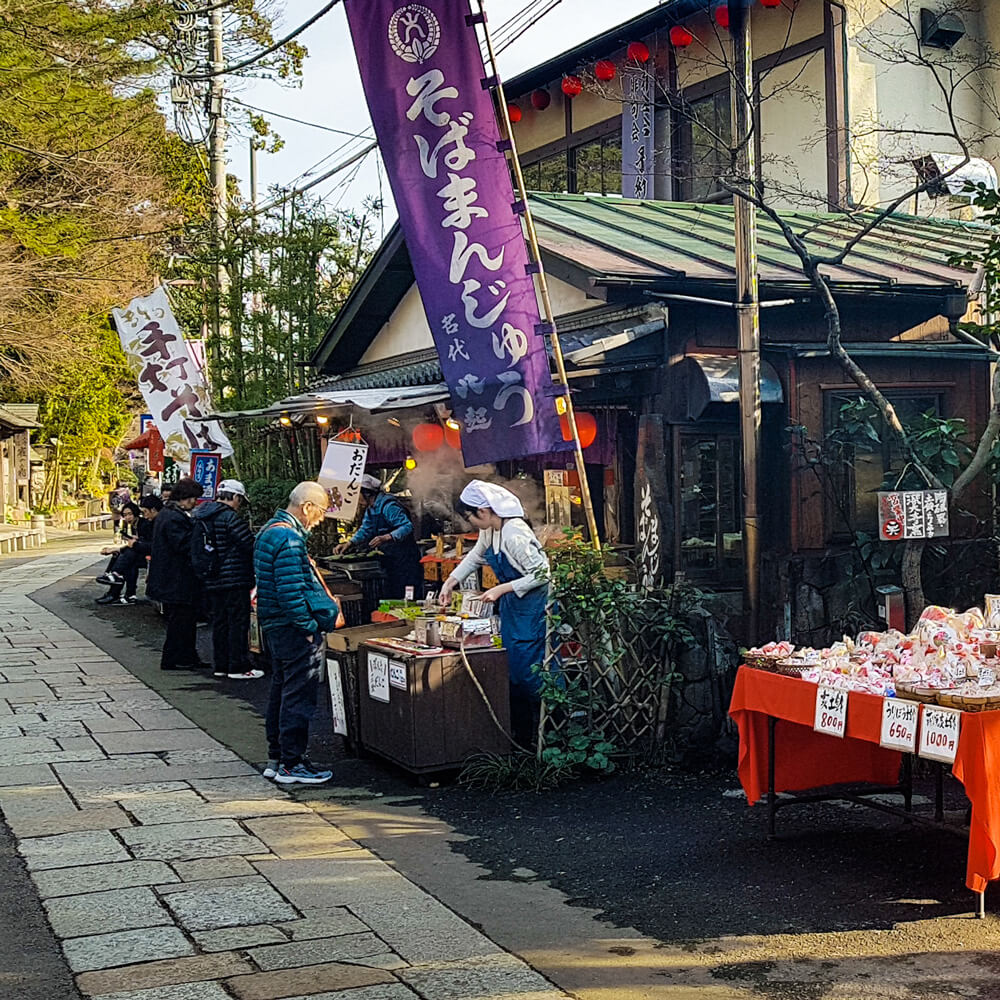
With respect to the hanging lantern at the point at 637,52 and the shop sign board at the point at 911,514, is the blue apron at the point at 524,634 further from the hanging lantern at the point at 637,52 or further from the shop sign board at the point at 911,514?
the hanging lantern at the point at 637,52

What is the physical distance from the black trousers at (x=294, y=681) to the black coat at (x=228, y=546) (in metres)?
4.27

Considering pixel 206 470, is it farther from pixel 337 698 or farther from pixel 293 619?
pixel 293 619

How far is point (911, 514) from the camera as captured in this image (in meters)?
8.69

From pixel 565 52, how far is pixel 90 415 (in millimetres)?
38196

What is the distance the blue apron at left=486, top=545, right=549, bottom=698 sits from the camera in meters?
8.30

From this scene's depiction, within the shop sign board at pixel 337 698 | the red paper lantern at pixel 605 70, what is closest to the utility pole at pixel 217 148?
the red paper lantern at pixel 605 70

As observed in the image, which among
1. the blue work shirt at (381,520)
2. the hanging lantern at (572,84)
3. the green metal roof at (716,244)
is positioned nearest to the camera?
the green metal roof at (716,244)

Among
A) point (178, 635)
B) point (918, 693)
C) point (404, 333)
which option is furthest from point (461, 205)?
point (404, 333)

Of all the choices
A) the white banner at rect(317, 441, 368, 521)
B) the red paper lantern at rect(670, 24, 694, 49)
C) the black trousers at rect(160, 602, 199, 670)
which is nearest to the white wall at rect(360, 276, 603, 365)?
the white banner at rect(317, 441, 368, 521)

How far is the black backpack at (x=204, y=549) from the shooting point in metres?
12.2

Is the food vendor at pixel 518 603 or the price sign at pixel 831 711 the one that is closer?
the price sign at pixel 831 711

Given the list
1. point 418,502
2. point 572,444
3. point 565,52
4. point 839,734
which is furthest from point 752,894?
point 565,52

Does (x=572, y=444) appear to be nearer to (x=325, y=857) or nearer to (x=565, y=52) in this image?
(x=325, y=857)

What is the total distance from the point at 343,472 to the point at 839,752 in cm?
666
